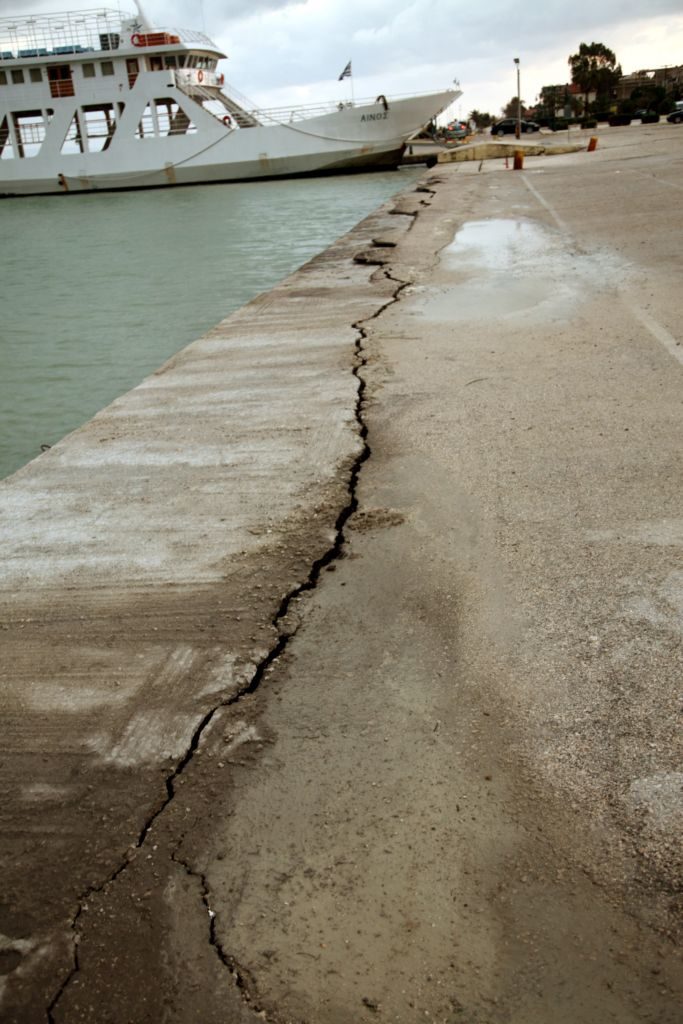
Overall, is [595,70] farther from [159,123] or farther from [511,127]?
[159,123]

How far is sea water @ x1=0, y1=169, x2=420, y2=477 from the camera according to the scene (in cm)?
895

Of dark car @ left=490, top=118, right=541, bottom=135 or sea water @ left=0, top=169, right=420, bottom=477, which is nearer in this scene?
sea water @ left=0, top=169, right=420, bottom=477

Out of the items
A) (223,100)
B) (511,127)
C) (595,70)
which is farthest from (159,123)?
(595,70)

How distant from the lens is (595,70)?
86.3 metres

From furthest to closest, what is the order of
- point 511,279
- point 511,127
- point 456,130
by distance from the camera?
point 456,130 < point 511,127 < point 511,279

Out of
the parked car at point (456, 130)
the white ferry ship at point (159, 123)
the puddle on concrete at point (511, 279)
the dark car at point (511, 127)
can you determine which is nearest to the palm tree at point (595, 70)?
the parked car at point (456, 130)

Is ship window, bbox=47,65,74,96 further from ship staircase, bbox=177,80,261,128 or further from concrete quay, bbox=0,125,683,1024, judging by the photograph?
concrete quay, bbox=0,125,683,1024

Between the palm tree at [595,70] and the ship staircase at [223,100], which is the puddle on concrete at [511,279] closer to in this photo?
the ship staircase at [223,100]

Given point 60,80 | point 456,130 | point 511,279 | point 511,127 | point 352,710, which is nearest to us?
point 352,710

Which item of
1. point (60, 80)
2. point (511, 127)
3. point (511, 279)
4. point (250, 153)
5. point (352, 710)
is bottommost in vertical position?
point (352, 710)

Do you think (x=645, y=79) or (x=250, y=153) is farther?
(x=645, y=79)

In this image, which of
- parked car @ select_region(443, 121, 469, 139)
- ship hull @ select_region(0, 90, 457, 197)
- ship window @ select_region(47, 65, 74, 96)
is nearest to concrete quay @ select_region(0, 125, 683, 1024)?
ship hull @ select_region(0, 90, 457, 197)

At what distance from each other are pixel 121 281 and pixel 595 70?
8627 cm

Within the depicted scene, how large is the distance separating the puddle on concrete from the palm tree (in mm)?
85968
